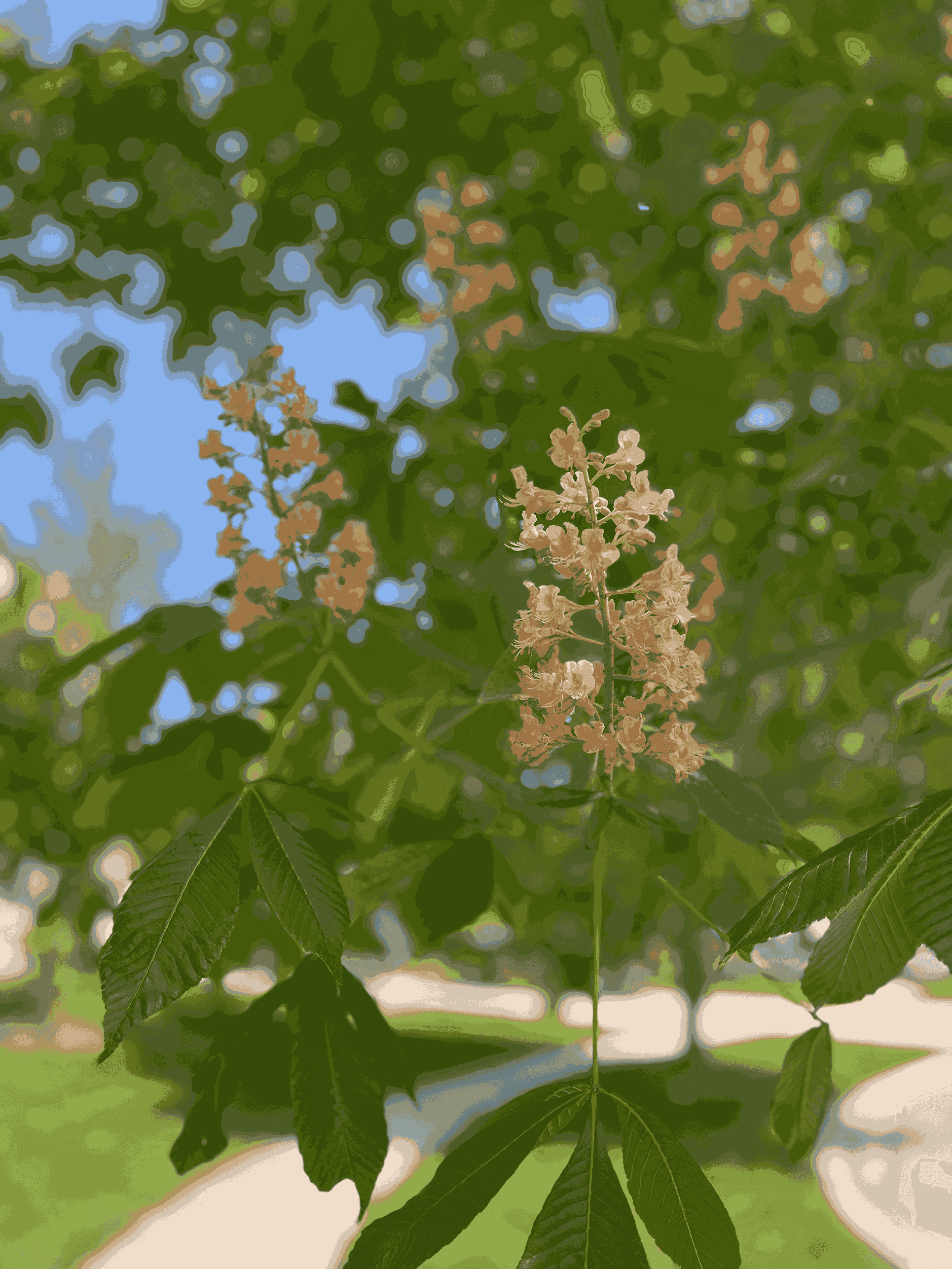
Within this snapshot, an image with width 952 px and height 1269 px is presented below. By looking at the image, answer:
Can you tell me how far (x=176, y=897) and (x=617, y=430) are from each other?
428 mm

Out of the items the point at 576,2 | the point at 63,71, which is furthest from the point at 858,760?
the point at 63,71

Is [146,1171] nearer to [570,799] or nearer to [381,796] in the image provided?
[381,796]

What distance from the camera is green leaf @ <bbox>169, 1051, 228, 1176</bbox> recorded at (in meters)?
0.53

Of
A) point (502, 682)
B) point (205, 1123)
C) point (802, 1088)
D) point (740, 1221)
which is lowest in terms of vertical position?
point (740, 1221)

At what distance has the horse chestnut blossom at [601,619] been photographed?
1.62ft

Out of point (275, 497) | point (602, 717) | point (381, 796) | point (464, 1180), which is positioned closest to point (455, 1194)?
point (464, 1180)

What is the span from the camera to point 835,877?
388mm

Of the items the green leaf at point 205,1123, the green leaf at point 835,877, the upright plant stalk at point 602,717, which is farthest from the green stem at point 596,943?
the green leaf at point 205,1123

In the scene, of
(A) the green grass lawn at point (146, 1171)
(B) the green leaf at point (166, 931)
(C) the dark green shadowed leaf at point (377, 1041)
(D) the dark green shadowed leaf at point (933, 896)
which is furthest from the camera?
(A) the green grass lawn at point (146, 1171)

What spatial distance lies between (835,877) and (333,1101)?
28cm

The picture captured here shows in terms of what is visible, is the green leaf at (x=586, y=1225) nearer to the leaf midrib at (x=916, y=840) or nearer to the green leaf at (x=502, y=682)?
the leaf midrib at (x=916, y=840)

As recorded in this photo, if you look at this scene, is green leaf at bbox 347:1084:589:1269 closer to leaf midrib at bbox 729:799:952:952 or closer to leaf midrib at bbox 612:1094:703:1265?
leaf midrib at bbox 612:1094:703:1265

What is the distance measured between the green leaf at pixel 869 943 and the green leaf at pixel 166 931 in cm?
27

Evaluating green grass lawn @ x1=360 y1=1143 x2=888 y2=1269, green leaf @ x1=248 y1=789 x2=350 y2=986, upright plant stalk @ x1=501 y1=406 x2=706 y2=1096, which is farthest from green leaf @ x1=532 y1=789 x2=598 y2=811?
green grass lawn @ x1=360 y1=1143 x2=888 y2=1269
